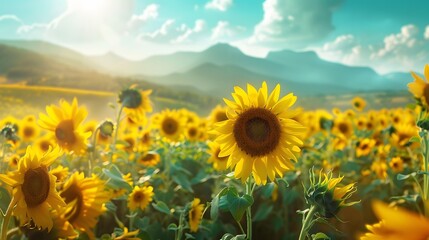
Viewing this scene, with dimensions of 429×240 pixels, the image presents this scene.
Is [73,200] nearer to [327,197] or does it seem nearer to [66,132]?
[66,132]

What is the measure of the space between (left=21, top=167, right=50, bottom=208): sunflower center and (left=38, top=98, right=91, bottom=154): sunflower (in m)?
1.34

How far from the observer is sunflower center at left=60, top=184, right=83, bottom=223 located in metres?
2.34

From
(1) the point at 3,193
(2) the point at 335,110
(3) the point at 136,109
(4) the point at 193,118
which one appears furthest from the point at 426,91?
(2) the point at 335,110

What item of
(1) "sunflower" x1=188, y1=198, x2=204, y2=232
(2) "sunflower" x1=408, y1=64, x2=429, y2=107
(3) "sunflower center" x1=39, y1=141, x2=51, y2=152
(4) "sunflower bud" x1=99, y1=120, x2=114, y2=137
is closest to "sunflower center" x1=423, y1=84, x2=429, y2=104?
(2) "sunflower" x1=408, y1=64, x2=429, y2=107

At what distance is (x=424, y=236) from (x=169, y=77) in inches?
6582

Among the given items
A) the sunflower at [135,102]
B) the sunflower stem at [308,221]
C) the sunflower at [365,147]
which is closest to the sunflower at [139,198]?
the sunflower at [135,102]

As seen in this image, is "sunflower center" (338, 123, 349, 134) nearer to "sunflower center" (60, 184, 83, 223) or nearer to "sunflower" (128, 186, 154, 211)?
"sunflower" (128, 186, 154, 211)

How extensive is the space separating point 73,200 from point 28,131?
4.89m

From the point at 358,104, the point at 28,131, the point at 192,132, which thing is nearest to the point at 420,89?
the point at 192,132

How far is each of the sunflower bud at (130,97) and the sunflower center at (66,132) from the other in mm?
740

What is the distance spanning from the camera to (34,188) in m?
1.82

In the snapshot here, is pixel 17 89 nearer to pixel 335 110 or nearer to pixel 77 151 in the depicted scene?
pixel 335 110

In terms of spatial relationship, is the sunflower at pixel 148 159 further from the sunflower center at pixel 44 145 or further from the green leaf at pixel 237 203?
the green leaf at pixel 237 203

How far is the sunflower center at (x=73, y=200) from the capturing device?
2338mm
